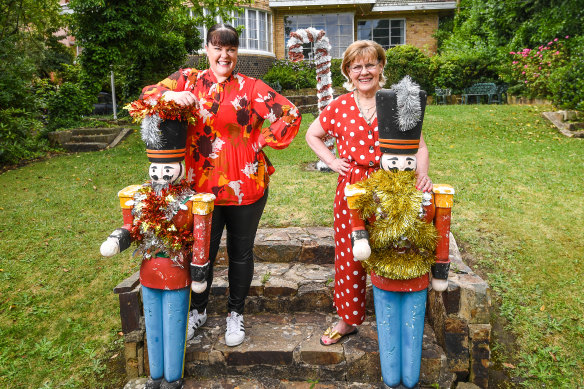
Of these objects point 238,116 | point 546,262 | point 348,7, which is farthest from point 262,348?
point 348,7

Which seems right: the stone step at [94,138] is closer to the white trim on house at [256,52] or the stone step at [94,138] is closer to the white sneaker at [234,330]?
the white trim on house at [256,52]

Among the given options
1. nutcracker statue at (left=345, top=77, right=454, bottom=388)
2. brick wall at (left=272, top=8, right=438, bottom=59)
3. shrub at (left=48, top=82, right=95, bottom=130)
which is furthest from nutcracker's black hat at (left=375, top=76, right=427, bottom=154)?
brick wall at (left=272, top=8, right=438, bottom=59)

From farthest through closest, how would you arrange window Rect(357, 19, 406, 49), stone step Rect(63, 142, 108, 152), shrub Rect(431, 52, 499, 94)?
window Rect(357, 19, 406, 49) → shrub Rect(431, 52, 499, 94) → stone step Rect(63, 142, 108, 152)

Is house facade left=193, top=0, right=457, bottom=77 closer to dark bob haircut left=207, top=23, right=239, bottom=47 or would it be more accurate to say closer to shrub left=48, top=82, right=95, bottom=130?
shrub left=48, top=82, right=95, bottom=130

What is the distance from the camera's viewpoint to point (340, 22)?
18.3m

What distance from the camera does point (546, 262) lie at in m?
3.80

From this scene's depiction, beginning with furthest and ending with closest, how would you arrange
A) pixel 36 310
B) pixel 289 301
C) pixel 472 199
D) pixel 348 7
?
pixel 348 7
pixel 472 199
pixel 36 310
pixel 289 301

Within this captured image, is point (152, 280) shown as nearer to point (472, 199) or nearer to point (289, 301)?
point (289, 301)

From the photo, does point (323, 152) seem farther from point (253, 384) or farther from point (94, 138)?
point (94, 138)

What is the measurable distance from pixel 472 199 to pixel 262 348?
3477 millimetres

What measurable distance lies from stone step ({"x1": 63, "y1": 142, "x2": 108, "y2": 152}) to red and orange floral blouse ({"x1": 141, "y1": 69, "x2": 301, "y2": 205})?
27.3 feet

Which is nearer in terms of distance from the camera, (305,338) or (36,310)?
(305,338)

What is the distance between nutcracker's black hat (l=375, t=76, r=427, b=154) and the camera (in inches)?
80.0

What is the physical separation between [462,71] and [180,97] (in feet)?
45.0
